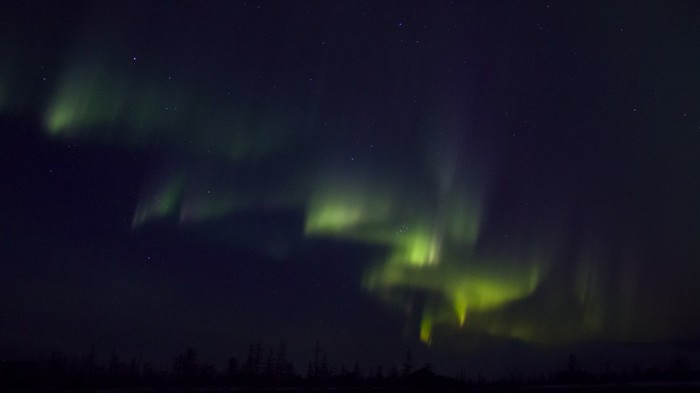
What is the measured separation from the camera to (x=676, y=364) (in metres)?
132

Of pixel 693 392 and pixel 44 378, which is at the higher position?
pixel 693 392

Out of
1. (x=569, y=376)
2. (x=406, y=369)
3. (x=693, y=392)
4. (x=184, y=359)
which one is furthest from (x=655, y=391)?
(x=184, y=359)

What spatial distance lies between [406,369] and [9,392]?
98.2 metres

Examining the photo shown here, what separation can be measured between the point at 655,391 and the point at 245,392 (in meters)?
28.1

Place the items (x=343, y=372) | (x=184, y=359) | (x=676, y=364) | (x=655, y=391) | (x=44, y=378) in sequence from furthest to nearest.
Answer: (x=676, y=364)
(x=184, y=359)
(x=343, y=372)
(x=44, y=378)
(x=655, y=391)

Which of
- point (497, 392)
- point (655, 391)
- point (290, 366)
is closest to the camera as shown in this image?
point (655, 391)

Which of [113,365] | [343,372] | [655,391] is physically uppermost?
[655,391]

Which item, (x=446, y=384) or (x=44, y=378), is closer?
(x=44, y=378)

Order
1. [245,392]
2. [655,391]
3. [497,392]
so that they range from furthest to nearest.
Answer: [497,392]
[245,392]
[655,391]

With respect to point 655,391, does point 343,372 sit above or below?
below

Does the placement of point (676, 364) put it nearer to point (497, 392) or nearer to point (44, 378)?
point (497, 392)

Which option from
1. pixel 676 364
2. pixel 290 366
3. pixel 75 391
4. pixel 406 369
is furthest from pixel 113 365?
pixel 676 364

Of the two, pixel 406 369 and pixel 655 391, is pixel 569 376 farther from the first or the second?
pixel 655 391

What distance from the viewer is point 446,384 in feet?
199
